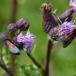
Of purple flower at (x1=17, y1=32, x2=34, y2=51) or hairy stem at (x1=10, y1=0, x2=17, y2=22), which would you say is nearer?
purple flower at (x1=17, y1=32, x2=34, y2=51)

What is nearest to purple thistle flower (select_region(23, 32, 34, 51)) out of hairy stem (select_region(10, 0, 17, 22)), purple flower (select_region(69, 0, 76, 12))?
purple flower (select_region(69, 0, 76, 12))

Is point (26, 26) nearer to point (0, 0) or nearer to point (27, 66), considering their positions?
point (27, 66)

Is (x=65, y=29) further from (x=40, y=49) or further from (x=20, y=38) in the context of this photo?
(x=40, y=49)

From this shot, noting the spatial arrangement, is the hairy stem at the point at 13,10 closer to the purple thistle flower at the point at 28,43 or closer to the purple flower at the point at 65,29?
the purple thistle flower at the point at 28,43

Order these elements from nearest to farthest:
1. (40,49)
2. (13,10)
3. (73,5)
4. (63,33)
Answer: (63,33) → (73,5) → (13,10) → (40,49)

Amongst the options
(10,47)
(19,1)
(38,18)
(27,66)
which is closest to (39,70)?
(27,66)

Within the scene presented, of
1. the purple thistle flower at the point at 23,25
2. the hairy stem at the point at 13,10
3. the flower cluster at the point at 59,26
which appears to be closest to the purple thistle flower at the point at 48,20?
the flower cluster at the point at 59,26

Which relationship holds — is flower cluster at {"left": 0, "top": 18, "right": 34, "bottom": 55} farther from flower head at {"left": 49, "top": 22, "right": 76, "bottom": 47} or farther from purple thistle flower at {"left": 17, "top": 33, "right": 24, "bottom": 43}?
flower head at {"left": 49, "top": 22, "right": 76, "bottom": 47}

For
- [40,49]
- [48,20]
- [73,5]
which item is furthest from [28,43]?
[40,49]

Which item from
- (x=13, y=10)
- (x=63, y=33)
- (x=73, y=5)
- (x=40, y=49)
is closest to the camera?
(x=63, y=33)
